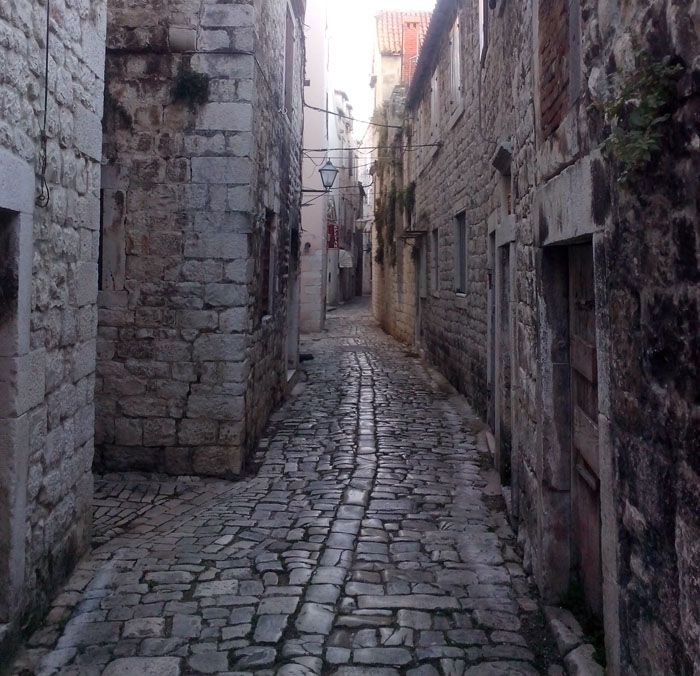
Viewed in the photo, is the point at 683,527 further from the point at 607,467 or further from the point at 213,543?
the point at 213,543

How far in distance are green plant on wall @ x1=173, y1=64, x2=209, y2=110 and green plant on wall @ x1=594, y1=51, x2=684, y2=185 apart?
15.6 feet

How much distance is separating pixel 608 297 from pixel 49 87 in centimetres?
284

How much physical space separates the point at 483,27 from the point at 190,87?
3482mm

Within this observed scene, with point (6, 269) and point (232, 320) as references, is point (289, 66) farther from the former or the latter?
point (6, 269)

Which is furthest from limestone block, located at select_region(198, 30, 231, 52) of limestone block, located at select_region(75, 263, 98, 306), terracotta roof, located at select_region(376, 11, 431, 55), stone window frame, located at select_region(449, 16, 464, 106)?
terracotta roof, located at select_region(376, 11, 431, 55)

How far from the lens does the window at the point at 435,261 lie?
12.2 meters

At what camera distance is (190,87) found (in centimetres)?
624

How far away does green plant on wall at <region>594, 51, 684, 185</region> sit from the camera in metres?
1.88

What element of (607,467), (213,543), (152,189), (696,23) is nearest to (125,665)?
(213,543)

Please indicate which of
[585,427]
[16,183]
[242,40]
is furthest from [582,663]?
[242,40]

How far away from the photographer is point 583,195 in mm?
2865

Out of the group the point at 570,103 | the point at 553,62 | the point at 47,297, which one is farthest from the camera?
the point at 47,297

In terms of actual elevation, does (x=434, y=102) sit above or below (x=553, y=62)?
above

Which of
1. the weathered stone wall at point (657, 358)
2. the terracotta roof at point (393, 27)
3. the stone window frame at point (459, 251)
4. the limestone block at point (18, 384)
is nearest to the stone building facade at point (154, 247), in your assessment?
the limestone block at point (18, 384)
